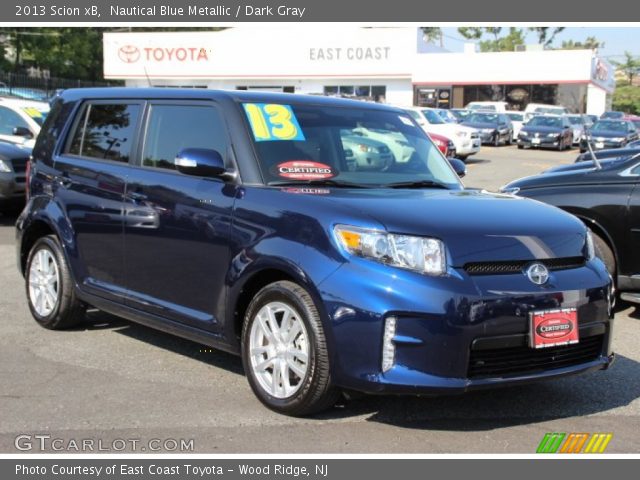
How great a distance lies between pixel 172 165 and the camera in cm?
537

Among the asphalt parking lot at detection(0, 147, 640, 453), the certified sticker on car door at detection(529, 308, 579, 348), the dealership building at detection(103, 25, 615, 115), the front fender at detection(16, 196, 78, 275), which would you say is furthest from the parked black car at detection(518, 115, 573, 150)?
the certified sticker on car door at detection(529, 308, 579, 348)

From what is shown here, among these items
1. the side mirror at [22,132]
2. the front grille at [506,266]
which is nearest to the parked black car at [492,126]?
the side mirror at [22,132]

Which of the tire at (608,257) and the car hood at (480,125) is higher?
the car hood at (480,125)

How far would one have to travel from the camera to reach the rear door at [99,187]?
5699 millimetres

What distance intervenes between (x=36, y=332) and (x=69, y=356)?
78cm

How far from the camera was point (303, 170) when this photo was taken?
4961 millimetres

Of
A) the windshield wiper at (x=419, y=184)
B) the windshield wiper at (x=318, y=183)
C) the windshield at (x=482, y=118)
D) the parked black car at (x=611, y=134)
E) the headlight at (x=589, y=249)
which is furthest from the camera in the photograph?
the windshield at (x=482, y=118)

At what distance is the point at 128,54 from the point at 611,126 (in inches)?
1174

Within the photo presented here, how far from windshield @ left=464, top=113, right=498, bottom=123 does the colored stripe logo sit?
32.0 metres

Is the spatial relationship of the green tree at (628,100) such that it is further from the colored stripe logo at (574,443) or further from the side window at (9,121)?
the colored stripe logo at (574,443)

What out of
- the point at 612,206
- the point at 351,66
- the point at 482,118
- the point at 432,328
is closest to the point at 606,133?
the point at 482,118

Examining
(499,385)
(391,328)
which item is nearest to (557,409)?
(499,385)

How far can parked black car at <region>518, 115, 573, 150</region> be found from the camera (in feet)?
108

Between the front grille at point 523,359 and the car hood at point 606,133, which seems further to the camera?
the car hood at point 606,133
